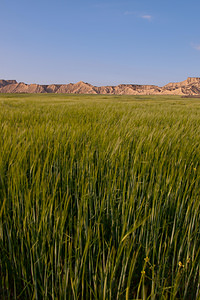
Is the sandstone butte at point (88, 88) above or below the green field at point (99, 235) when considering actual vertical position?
above

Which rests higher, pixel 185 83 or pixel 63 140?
pixel 185 83

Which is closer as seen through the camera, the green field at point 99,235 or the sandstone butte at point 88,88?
the green field at point 99,235

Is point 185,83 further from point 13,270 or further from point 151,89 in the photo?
point 13,270

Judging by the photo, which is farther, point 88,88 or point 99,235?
point 88,88

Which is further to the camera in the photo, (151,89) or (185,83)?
(185,83)

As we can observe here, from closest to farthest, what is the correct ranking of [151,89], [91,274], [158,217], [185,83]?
[91,274], [158,217], [151,89], [185,83]

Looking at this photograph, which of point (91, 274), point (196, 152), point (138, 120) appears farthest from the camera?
point (138, 120)

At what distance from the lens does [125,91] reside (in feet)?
488

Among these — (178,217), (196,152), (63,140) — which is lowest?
(178,217)

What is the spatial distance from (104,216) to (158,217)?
0.75 ft

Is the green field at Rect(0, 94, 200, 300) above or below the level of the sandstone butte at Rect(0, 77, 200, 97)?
below

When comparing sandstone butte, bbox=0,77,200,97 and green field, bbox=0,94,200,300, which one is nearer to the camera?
green field, bbox=0,94,200,300

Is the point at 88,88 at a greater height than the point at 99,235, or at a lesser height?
greater

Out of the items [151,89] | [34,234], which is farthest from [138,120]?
[151,89]
